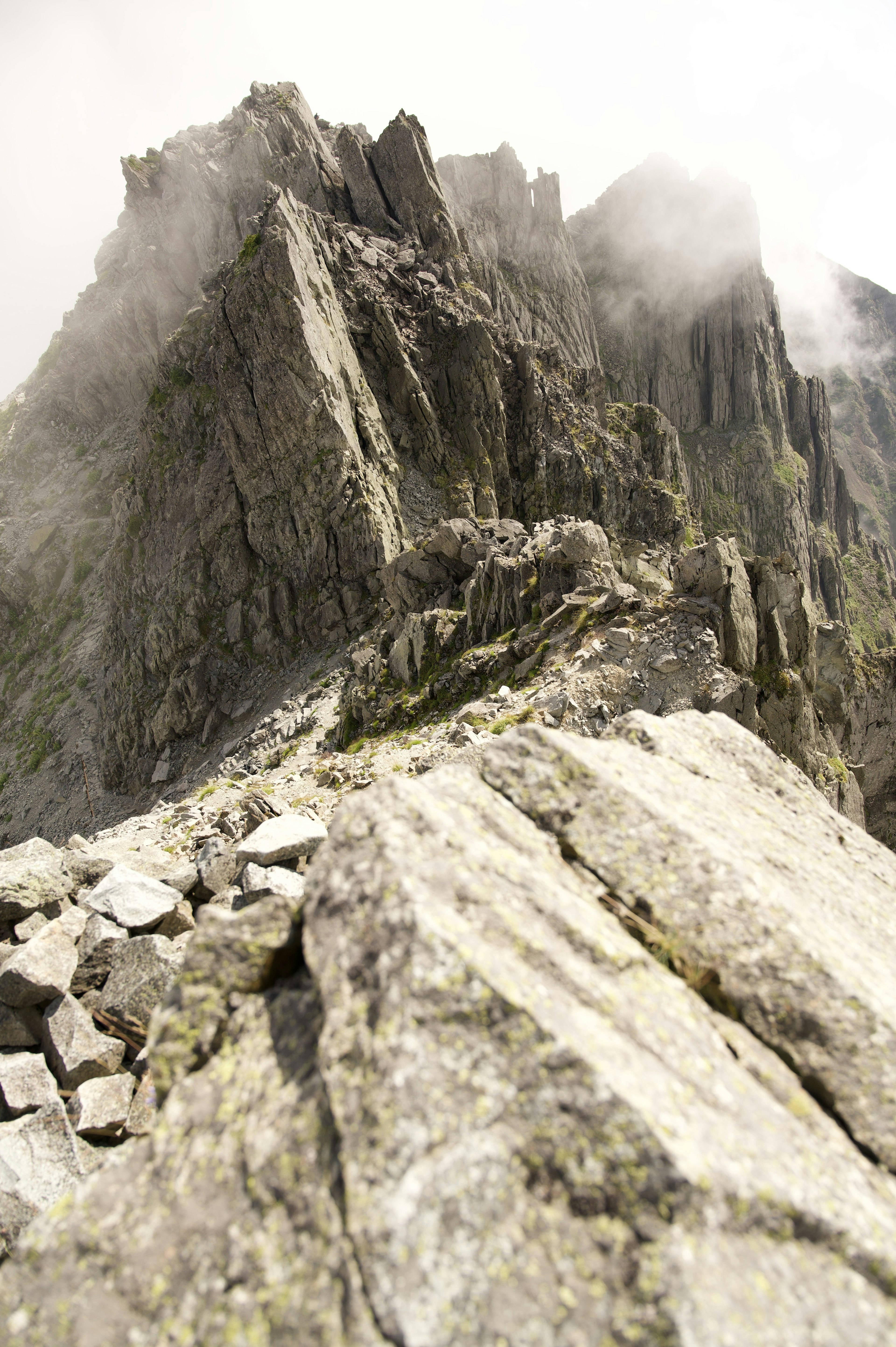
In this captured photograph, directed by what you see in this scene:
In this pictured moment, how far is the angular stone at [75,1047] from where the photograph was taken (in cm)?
714

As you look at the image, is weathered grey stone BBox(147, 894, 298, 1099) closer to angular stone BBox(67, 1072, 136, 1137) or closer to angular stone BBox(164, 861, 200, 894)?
angular stone BBox(67, 1072, 136, 1137)

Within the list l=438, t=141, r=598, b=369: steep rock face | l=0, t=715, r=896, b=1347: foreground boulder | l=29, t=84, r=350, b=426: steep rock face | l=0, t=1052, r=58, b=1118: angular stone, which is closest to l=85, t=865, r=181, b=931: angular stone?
l=0, t=1052, r=58, b=1118: angular stone

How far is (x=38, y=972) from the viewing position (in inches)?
304

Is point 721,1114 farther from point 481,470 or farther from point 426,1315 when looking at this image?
point 481,470

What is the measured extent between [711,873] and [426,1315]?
3.46 metres

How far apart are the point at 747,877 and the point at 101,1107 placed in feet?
A: 24.7

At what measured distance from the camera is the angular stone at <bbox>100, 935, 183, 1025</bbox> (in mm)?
7750

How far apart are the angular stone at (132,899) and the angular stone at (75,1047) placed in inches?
52.1

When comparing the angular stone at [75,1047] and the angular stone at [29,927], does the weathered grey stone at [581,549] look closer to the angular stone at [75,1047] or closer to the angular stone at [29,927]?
the angular stone at [29,927]

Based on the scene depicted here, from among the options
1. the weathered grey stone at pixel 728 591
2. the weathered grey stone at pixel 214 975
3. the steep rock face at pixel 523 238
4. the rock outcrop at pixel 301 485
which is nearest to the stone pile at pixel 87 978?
the weathered grey stone at pixel 214 975

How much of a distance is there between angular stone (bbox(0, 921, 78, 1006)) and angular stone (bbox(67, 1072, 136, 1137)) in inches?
54.3

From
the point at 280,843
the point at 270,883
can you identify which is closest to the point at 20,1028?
the point at 270,883

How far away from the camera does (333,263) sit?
167 feet

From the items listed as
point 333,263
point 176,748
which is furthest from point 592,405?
point 176,748
